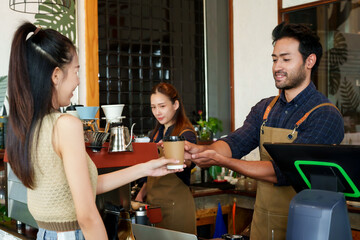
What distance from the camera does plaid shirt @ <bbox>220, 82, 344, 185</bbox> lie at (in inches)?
89.4

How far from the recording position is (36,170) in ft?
5.11

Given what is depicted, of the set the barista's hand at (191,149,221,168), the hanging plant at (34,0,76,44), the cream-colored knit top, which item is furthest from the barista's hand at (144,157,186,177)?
the hanging plant at (34,0,76,44)

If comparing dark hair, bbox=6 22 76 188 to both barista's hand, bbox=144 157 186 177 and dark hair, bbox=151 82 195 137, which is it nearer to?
barista's hand, bbox=144 157 186 177

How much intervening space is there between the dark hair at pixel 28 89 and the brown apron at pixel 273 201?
1309 mm

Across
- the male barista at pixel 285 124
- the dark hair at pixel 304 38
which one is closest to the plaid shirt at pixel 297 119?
the male barista at pixel 285 124

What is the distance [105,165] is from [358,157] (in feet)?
3.27

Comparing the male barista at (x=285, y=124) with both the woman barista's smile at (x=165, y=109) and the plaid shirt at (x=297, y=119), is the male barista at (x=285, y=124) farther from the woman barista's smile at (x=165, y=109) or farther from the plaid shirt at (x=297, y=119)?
the woman barista's smile at (x=165, y=109)

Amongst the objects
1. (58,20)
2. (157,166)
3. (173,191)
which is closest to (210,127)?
(58,20)

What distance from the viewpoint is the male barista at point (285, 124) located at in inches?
91.0

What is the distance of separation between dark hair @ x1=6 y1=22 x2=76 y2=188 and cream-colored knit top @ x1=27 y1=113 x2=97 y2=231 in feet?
0.09

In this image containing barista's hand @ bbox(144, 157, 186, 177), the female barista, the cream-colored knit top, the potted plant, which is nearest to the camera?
the cream-colored knit top

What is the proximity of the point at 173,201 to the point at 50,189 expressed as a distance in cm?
178

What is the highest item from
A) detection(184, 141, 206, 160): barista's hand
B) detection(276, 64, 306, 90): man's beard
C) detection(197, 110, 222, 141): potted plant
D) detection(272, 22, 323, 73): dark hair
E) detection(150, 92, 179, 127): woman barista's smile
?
detection(272, 22, 323, 73): dark hair

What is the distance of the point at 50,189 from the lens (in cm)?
157
